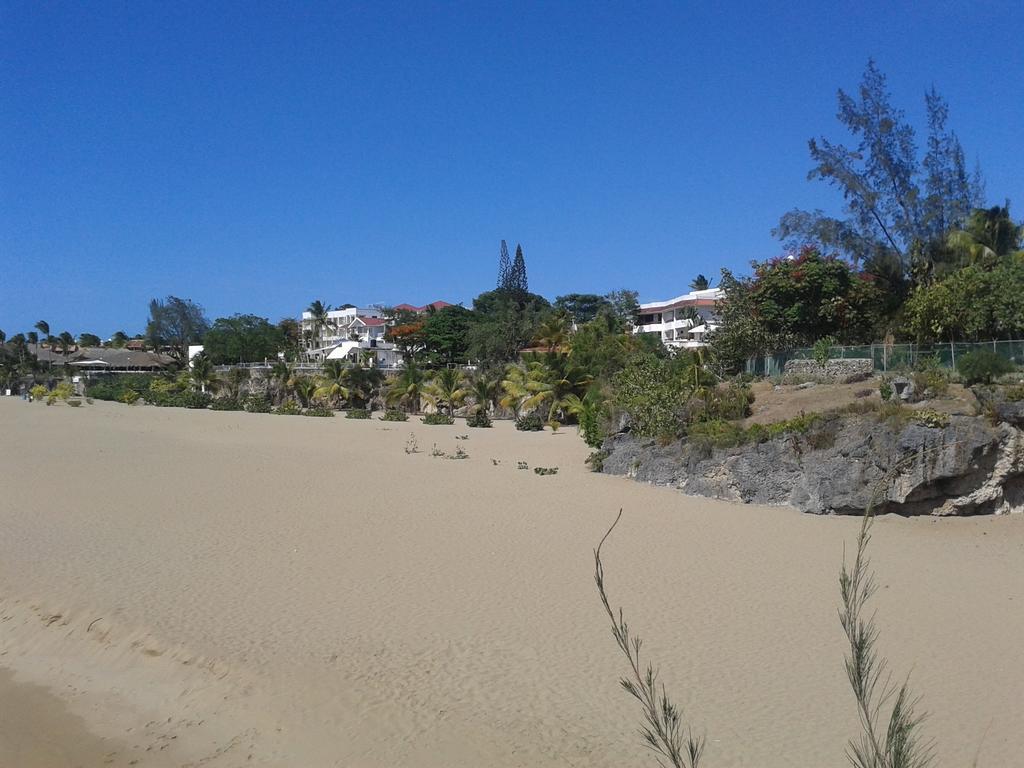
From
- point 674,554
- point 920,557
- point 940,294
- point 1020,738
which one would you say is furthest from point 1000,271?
point 1020,738

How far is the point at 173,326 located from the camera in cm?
10550

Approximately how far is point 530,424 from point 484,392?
20.3 feet

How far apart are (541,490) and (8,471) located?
15.2 meters

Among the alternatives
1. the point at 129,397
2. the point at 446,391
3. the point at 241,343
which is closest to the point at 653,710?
the point at 446,391

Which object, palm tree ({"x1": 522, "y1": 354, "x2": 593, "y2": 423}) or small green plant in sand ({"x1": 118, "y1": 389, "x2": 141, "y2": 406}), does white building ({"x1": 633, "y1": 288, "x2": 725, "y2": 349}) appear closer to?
palm tree ({"x1": 522, "y1": 354, "x2": 593, "y2": 423})

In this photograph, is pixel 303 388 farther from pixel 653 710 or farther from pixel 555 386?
pixel 653 710

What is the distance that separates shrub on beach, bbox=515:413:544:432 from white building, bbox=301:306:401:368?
103 ft

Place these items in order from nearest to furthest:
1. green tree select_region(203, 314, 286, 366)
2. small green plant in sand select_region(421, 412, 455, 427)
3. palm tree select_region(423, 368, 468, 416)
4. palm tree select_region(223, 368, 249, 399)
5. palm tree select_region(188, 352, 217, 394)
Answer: small green plant in sand select_region(421, 412, 455, 427) < palm tree select_region(423, 368, 468, 416) < palm tree select_region(223, 368, 249, 399) < palm tree select_region(188, 352, 217, 394) < green tree select_region(203, 314, 286, 366)

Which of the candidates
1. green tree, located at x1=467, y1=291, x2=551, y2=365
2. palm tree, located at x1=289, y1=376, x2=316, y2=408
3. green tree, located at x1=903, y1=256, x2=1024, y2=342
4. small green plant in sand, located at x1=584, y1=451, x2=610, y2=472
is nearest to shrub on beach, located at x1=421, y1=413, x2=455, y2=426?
palm tree, located at x1=289, y1=376, x2=316, y2=408

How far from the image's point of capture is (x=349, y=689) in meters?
8.42

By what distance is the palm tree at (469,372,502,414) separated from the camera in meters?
43.5

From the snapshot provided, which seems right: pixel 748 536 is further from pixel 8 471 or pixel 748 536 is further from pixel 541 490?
pixel 8 471

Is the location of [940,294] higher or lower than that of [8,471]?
higher

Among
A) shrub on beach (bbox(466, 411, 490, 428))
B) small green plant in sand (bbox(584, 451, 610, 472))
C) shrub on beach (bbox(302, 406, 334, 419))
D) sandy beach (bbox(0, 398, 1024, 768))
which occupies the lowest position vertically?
sandy beach (bbox(0, 398, 1024, 768))
